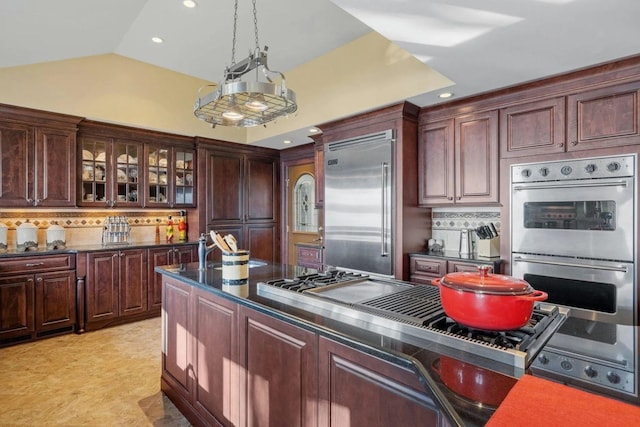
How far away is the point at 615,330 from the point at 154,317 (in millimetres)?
4571

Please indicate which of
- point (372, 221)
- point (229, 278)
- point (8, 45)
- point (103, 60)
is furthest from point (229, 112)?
point (103, 60)

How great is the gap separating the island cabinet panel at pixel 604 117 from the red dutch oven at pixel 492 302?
214 cm

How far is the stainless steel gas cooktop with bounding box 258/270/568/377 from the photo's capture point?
0.97 m

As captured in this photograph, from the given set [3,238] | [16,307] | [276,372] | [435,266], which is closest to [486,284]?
[276,372]

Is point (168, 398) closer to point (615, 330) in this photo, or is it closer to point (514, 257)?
point (615, 330)

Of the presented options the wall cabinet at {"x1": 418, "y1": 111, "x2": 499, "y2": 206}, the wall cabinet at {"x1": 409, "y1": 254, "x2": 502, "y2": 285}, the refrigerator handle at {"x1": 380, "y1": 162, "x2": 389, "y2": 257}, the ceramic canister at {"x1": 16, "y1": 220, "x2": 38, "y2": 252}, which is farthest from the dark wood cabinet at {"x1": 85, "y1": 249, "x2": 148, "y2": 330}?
the wall cabinet at {"x1": 418, "y1": 111, "x2": 499, "y2": 206}

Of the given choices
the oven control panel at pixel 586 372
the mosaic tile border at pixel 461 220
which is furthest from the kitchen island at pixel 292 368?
the mosaic tile border at pixel 461 220

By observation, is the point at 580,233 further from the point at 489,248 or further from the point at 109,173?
the point at 109,173

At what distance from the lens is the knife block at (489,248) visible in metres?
3.10

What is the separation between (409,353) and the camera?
990 millimetres

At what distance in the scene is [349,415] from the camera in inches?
46.4

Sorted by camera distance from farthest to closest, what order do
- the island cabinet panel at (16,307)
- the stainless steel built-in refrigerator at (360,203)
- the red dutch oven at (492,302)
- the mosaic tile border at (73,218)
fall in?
the mosaic tile border at (73,218) → the stainless steel built-in refrigerator at (360,203) → the island cabinet panel at (16,307) → the red dutch oven at (492,302)

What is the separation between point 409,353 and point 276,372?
29.0 inches

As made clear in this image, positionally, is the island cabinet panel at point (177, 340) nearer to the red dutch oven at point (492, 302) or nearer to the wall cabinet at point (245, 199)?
the red dutch oven at point (492, 302)
